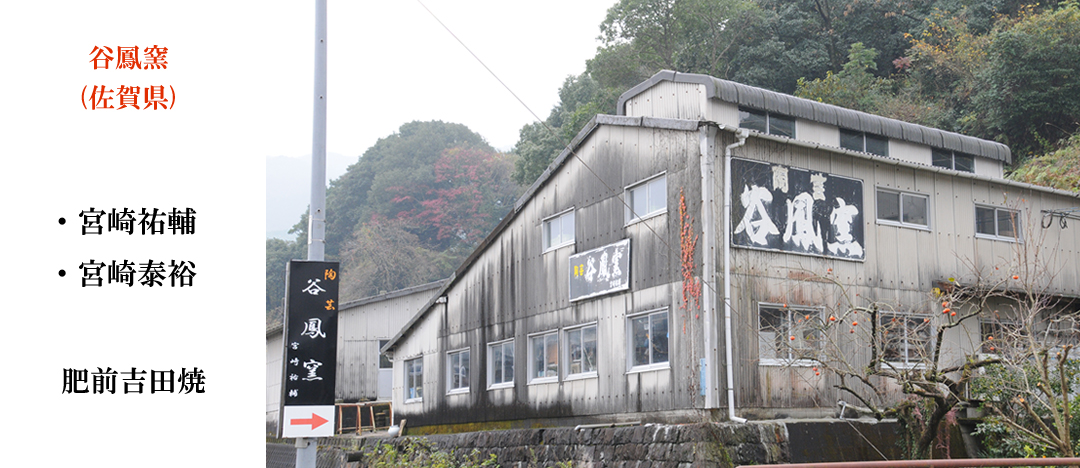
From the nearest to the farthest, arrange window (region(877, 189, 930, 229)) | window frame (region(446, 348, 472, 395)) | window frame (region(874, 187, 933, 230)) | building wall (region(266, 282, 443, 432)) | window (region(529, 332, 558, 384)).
Answer: window frame (region(874, 187, 933, 230))
window (region(877, 189, 930, 229))
window (region(529, 332, 558, 384))
window frame (region(446, 348, 472, 395))
building wall (region(266, 282, 443, 432))

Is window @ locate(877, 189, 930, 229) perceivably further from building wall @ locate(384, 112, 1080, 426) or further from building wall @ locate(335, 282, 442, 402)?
building wall @ locate(335, 282, 442, 402)

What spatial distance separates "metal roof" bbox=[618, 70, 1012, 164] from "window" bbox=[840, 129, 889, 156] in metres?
0.14

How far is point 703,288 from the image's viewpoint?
14305 millimetres

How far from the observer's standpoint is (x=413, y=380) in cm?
2400

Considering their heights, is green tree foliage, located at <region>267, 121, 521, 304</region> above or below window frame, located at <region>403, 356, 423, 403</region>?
above

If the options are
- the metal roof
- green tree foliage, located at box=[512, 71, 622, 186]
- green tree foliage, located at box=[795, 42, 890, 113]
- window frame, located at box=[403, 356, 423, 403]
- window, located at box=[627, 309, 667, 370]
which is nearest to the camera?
window, located at box=[627, 309, 667, 370]

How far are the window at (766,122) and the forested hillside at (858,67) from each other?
4216mm

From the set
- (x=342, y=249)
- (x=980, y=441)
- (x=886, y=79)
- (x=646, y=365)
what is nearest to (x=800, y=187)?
(x=646, y=365)

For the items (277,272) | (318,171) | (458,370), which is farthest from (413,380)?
(277,272)

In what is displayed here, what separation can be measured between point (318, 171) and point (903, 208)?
11.8 metres

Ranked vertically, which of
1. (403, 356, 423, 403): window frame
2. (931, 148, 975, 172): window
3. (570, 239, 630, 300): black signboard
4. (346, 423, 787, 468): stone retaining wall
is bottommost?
(346, 423, 787, 468): stone retaining wall

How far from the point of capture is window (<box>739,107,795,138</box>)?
18172 mm

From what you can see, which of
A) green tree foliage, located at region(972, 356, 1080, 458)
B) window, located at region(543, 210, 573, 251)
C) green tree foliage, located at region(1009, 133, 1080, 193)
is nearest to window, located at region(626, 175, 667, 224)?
window, located at region(543, 210, 573, 251)

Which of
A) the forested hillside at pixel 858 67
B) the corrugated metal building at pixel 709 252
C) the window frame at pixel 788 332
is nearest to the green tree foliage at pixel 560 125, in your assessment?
the forested hillside at pixel 858 67
